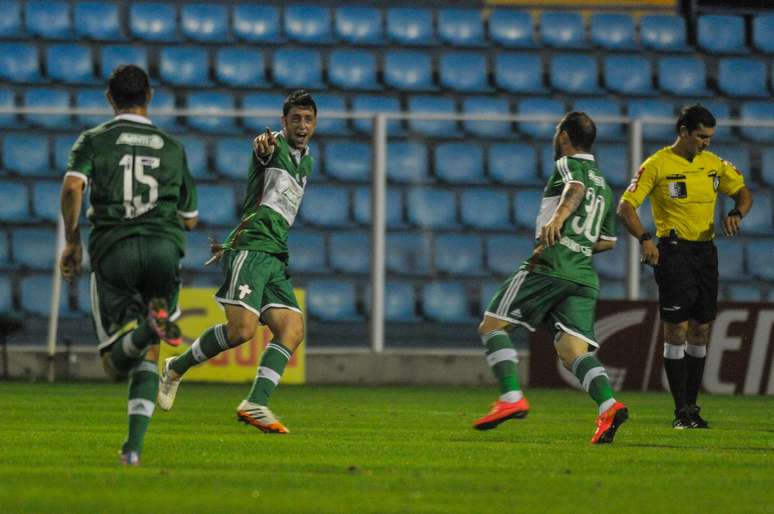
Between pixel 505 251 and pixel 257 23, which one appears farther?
pixel 257 23

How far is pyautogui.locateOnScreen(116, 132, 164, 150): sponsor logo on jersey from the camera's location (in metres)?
6.31

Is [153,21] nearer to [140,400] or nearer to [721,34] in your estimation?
[721,34]

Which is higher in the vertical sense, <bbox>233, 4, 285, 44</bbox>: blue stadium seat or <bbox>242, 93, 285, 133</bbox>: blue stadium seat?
<bbox>233, 4, 285, 44</bbox>: blue stadium seat

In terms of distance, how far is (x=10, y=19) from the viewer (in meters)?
18.1

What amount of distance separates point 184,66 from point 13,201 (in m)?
3.01

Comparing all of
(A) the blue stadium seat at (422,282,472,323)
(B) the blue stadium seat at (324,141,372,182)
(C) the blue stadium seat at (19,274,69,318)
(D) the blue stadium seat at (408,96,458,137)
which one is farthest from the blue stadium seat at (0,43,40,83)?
(A) the blue stadium seat at (422,282,472,323)

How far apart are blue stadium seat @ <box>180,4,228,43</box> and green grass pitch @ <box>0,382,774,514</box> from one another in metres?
7.68

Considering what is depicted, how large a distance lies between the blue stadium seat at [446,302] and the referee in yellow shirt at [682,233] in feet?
19.2

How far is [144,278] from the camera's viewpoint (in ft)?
20.7

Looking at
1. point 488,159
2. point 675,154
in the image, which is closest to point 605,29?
point 488,159

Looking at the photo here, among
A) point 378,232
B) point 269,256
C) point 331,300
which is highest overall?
point 269,256

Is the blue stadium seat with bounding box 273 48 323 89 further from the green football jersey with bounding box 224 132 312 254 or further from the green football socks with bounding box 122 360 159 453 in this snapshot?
the green football socks with bounding box 122 360 159 453

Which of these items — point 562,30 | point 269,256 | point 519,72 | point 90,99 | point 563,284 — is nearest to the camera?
point 563,284

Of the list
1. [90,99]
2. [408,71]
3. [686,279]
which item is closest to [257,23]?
[408,71]
